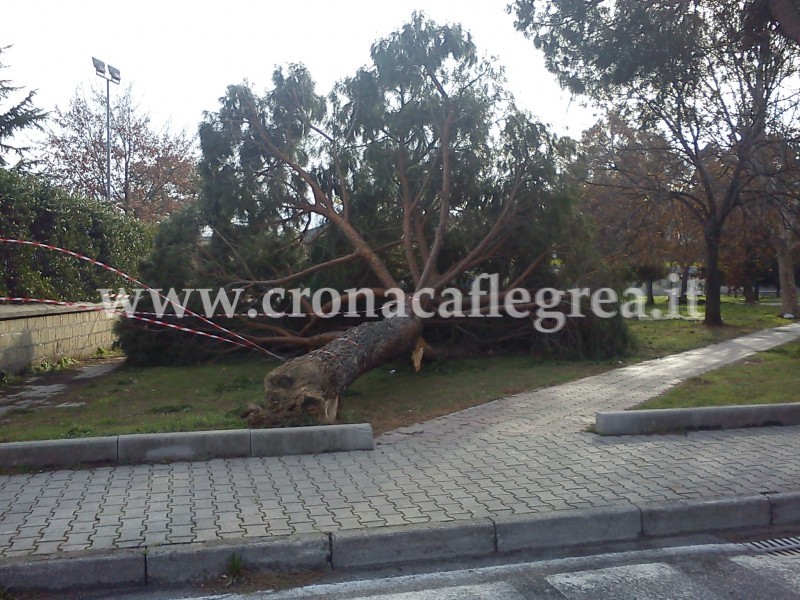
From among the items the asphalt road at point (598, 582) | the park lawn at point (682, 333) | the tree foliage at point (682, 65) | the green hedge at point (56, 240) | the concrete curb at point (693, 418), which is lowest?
the asphalt road at point (598, 582)

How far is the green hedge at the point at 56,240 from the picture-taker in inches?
521

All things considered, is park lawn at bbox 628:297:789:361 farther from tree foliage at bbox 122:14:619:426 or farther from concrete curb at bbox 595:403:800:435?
concrete curb at bbox 595:403:800:435

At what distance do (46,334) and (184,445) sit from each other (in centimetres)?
820

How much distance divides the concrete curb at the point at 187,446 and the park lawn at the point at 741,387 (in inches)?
163

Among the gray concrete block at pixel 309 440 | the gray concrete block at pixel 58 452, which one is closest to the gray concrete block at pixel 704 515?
the gray concrete block at pixel 309 440

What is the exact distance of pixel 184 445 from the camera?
272 inches

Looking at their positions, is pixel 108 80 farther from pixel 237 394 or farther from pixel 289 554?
pixel 289 554

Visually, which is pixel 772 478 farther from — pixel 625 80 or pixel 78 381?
pixel 78 381

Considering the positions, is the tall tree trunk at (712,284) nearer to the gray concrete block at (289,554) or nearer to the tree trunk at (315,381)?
the tree trunk at (315,381)

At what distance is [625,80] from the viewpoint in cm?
1210

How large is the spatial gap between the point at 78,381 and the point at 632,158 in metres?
16.3

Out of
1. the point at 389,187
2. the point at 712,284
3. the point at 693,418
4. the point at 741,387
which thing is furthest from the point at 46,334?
the point at 712,284

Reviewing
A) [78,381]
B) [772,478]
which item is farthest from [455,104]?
[772,478]

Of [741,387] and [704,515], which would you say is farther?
[741,387]
